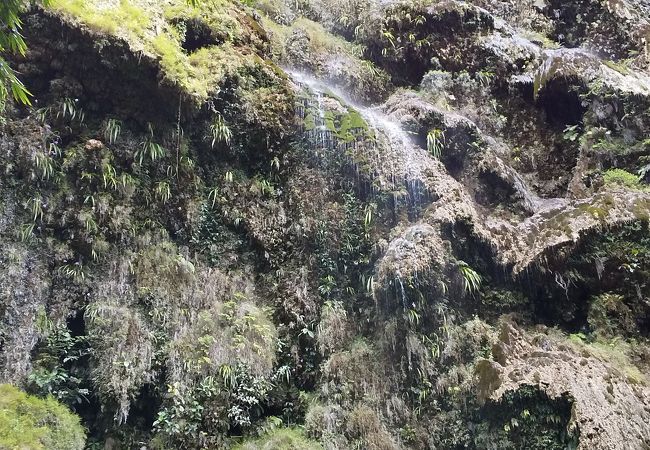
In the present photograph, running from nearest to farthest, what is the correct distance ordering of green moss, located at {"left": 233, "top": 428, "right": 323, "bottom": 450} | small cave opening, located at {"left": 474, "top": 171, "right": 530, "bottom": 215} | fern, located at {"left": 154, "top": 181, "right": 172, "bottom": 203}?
green moss, located at {"left": 233, "top": 428, "right": 323, "bottom": 450}
fern, located at {"left": 154, "top": 181, "right": 172, "bottom": 203}
small cave opening, located at {"left": 474, "top": 171, "right": 530, "bottom": 215}

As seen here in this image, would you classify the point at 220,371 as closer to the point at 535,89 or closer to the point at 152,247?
the point at 152,247

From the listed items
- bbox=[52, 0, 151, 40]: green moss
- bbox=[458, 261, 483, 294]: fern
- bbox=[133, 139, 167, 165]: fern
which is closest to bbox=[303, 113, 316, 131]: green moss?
bbox=[133, 139, 167, 165]: fern

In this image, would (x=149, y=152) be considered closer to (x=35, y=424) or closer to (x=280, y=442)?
(x=35, y=424)

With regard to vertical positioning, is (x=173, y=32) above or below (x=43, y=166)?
above

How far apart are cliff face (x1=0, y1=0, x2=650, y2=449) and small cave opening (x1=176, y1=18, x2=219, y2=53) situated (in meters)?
0.04

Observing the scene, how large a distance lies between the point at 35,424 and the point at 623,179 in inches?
389

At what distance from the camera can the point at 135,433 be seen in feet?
22.9

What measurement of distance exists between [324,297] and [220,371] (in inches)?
83.3

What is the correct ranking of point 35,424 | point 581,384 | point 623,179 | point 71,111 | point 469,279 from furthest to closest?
point 623,179, point 469,279, point 71,111, point 581,384, point 35,424

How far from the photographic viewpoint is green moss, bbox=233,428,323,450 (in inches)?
274

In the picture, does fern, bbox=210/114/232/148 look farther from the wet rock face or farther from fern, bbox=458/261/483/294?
the wet rock face

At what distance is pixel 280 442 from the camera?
7.02 meters

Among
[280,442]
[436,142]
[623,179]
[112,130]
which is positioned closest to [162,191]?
[112,130]

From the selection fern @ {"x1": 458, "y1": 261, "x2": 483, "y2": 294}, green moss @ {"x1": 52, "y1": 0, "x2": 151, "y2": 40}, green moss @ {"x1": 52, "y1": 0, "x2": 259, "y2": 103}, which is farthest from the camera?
fern @ {"x1": 458, "y1": 261, "x2": 483, "y2": 294}
